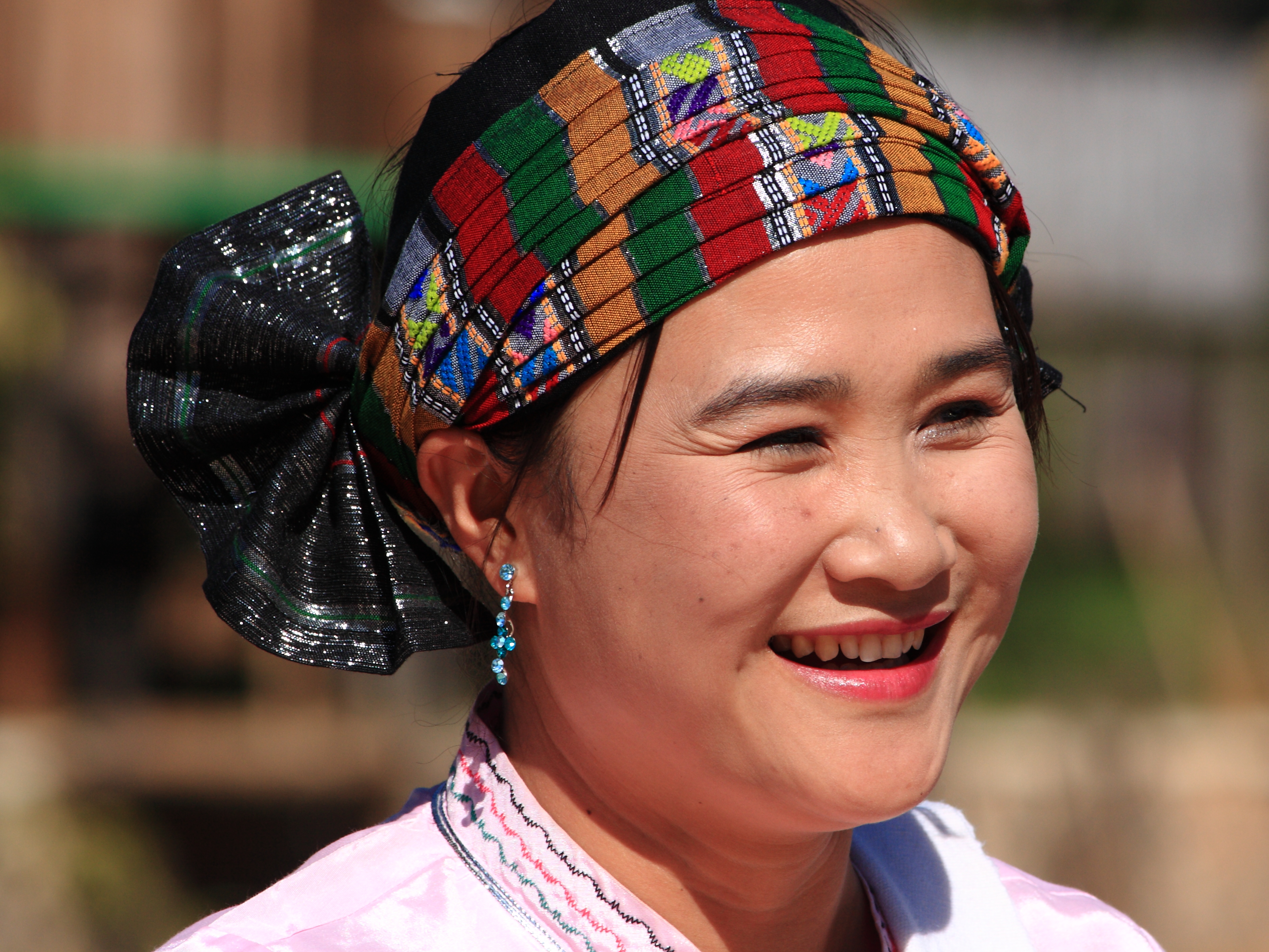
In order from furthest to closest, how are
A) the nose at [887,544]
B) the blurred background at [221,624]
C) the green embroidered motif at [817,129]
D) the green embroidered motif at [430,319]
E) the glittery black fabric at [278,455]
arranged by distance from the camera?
the blurred background at [221,624], the glittery black fabric at [278,455], the green embroidered motif at [430,319], the green embroidered motif at [817,129], the nose at [887,544]

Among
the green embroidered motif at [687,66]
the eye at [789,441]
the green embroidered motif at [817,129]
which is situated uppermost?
the green embroidered motif at [687,66]

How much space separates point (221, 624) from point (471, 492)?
219 inches

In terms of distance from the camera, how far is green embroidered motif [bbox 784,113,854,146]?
1.58 m

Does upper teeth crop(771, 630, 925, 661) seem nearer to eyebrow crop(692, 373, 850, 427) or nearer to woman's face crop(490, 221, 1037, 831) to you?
woman's face crop(490, 221, 1037, 831)

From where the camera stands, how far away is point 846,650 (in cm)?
159

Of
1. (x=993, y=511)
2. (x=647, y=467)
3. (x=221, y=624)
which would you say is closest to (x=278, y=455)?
(x=647, y=467)

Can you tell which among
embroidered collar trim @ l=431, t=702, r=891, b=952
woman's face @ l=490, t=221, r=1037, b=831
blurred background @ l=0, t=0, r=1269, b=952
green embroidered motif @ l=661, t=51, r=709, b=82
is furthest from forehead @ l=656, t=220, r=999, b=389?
blurred background @ l=0, t=0, r=1269, b=952

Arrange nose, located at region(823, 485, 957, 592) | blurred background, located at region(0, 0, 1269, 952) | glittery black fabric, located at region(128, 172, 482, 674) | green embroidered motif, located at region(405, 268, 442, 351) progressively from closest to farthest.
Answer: nose, located at region(823, 485, 957, 592)
green embroidered motif, located at region(405, 268, 442, 351)
glittery black fabric, located at region(128, 172, 482, 674)
blurred background, located at region(0, 0, 1269, 952)

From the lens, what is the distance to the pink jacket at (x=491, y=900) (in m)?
1.66

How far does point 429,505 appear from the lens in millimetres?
1895

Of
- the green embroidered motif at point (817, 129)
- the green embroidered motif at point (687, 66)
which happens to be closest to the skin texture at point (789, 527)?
the green embroidered motif at point (817, 129)

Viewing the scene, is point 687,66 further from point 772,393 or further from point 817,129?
point 772,393

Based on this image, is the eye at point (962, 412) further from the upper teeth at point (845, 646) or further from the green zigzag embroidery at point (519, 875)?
the green zigzag embroidery at point (519, 875)

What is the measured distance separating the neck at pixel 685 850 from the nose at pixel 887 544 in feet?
1.33
